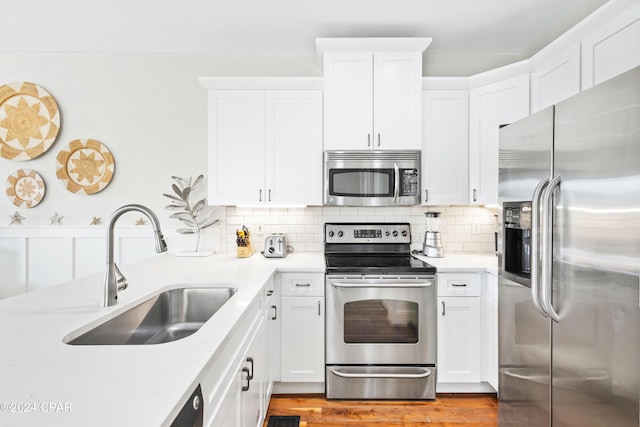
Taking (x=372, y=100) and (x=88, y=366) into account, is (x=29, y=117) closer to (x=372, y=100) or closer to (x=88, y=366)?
(x=372, y=100)

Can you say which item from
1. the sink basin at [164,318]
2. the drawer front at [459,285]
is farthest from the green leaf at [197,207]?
the drawer front at [459,285]

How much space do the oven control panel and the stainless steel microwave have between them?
33 cm

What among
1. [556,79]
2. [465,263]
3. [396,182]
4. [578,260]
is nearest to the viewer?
[578,260]

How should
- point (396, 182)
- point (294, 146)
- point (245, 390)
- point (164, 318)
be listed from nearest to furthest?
Result: point (245, 390), point (164, 318), point (396, 182), point (294, 146)

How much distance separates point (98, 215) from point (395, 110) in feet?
8.72

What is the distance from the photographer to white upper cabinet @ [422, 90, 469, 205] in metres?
2.69

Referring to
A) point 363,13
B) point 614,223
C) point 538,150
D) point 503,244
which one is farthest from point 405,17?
point 614,223

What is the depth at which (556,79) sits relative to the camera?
2.19 m

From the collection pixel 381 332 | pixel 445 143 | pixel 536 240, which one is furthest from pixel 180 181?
pixel 536 240

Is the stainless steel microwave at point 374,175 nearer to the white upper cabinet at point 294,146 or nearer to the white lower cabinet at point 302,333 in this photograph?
the white upper cabinet at point 294,146

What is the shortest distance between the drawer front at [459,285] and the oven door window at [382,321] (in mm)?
230

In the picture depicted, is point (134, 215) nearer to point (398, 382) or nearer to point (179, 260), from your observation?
point (179, 260)

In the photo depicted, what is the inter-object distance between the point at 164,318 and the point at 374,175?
5.61ft

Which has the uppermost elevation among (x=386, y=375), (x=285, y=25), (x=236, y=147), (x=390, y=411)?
(x=285, y=25)
